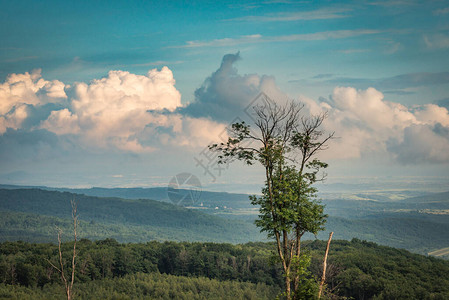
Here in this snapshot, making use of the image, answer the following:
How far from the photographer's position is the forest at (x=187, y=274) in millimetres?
92125

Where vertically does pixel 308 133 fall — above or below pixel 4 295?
above

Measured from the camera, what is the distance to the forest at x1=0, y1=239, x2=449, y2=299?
302 feet

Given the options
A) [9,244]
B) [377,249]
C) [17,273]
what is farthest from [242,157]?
[377,249]

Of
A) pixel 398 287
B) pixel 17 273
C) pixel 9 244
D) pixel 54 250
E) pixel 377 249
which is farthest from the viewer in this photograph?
pixel 377 249

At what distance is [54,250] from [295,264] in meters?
102

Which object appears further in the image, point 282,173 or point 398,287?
point 398,287

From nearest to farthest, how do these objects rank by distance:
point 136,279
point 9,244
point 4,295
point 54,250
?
point 4,295 < point 136,279 < point 54,250 < point 9,244

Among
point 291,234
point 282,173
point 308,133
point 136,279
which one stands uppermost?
point 308,133

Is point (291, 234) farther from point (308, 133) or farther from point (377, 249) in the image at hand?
point (377, 249)

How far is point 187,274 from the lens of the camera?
124562mm

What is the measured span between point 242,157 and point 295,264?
30.4ft

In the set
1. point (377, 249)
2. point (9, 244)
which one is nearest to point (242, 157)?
point (9, 244)

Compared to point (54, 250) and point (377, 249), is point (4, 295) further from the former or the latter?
point (377, 249)

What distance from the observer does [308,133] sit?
3444 cm
